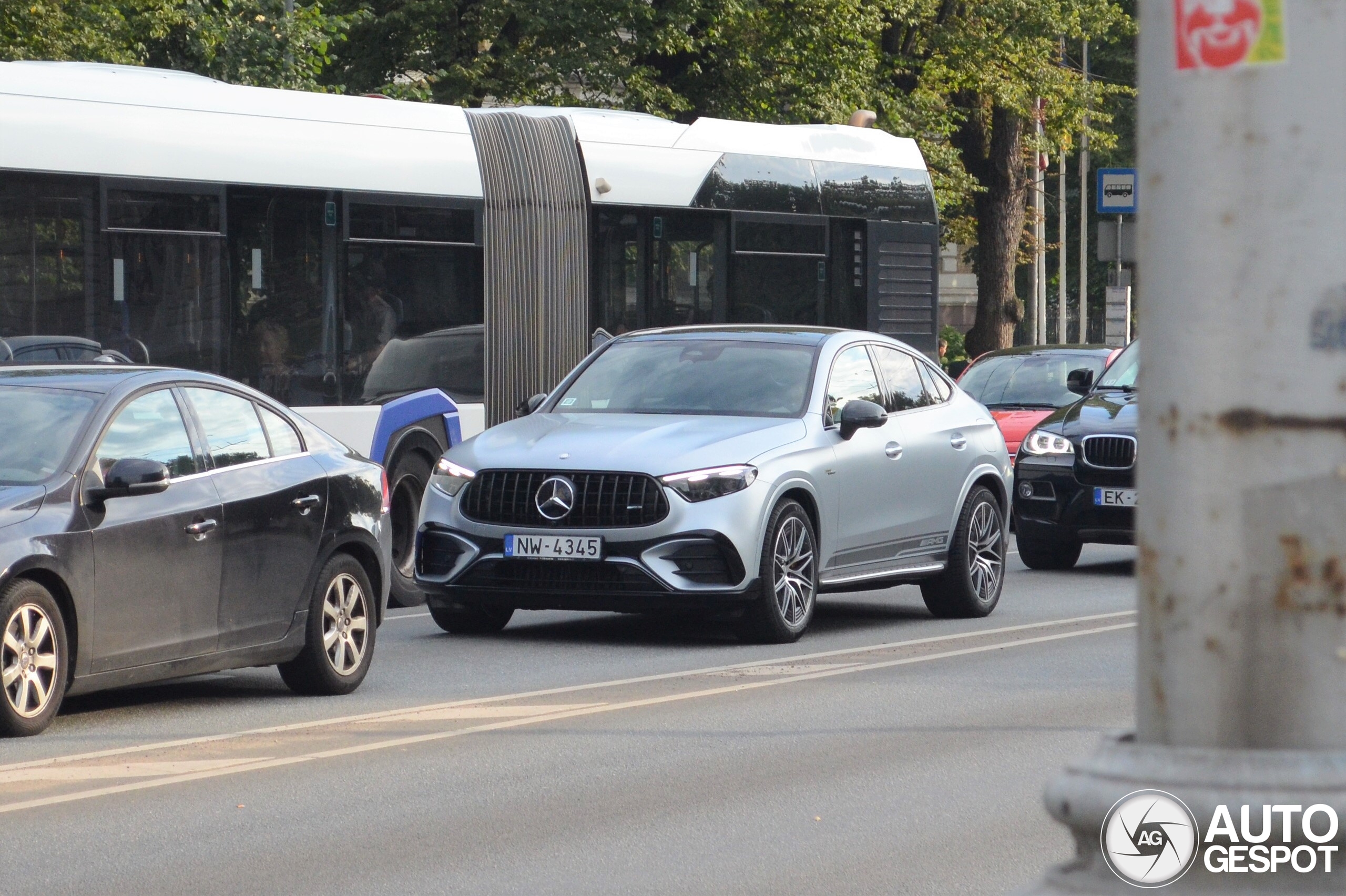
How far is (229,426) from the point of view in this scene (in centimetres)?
945

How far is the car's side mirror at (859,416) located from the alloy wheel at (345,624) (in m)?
3.42

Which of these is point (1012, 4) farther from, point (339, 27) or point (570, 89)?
point (339, 27)

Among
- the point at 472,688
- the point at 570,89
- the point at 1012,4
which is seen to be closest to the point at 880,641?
the point at 472,688

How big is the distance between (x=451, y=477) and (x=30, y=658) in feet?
13.3

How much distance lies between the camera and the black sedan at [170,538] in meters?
8.20

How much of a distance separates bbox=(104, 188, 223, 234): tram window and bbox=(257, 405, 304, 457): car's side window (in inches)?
159

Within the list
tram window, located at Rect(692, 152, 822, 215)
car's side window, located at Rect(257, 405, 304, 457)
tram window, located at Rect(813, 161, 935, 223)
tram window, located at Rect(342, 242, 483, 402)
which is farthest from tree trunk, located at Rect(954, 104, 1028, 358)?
car's side window, located at Rect(257, 405, 304, 457)

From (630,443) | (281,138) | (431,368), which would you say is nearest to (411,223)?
(431,368)

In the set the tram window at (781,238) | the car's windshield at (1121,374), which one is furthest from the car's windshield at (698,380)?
the car's windshield at (1121,374)

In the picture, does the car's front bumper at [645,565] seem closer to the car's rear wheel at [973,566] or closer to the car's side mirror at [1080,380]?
the car's rear wheel at [973,566]

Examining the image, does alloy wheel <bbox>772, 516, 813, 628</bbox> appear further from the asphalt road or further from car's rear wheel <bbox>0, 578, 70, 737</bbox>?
car's rear wheel <bbox>0, 578, 70, 737</bbox>

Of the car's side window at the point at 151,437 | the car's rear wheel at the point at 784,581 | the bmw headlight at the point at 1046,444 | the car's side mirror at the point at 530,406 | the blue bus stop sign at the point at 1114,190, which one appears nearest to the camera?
the car's side window at the point at 151,437

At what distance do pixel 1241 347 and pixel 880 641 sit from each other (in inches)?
397

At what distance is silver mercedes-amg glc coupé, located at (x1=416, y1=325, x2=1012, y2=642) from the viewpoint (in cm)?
1140
